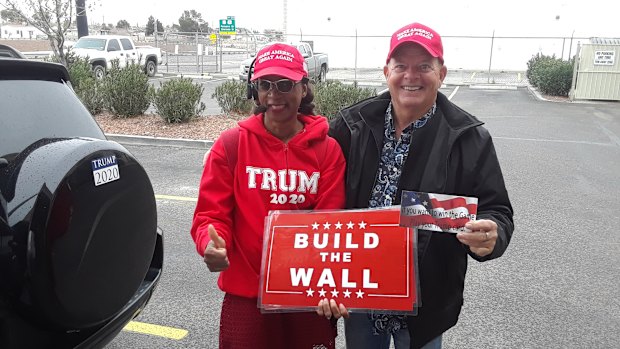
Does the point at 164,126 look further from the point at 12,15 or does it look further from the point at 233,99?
the point at 12,15

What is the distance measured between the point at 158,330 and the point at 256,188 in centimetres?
208

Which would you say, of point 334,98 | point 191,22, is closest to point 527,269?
point 334,98

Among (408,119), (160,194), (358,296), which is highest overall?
(408,119)

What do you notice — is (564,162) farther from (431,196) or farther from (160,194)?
(431,196)

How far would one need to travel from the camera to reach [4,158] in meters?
1.98

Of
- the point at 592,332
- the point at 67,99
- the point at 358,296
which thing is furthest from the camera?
the point at 592,332

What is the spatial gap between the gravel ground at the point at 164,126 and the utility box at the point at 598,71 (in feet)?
46.6

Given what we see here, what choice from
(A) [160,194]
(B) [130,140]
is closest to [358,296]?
(A) [160,194]

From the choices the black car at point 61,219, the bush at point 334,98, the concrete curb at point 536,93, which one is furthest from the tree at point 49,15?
the concrete curb at point 536,93

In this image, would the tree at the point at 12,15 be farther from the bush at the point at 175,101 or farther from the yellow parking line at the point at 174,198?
the yellow parking line at the point at 174,198

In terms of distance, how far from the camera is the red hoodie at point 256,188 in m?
2.11

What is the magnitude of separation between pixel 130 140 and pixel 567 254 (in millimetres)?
8364

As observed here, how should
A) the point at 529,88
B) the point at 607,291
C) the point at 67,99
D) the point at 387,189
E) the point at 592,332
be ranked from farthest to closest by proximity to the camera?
the point at 529,88 → the point at 607,291 → the point at 592,332 → the point at 67,99 → the point at 387,189

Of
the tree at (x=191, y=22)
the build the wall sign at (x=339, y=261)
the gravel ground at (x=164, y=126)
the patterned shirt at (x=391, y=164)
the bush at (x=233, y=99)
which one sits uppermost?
the tree at (x=191, y=22)
